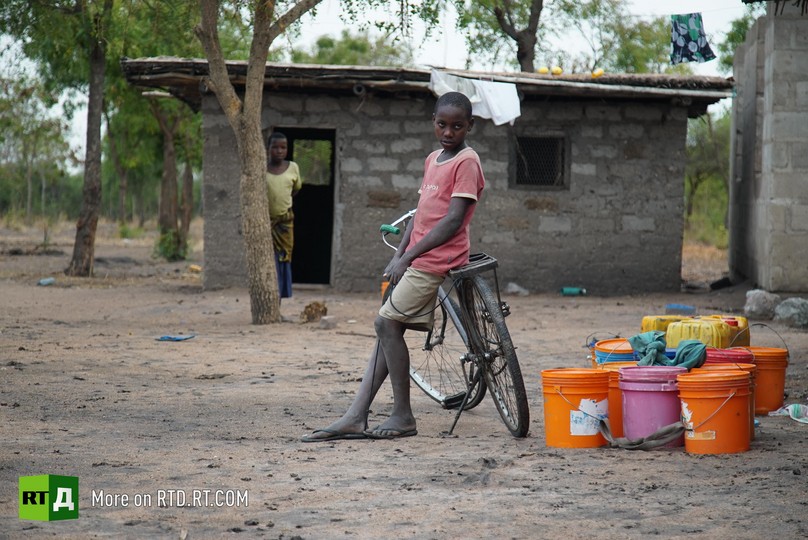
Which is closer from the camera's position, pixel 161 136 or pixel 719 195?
pixel 161 136

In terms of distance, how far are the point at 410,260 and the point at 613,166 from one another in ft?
29.1

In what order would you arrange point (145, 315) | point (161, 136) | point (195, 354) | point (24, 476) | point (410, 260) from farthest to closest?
point (161, 136)
point (145, 315)
point (195, 354)
point (410, 260)
point (24, 476)

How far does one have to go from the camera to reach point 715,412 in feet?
14.7

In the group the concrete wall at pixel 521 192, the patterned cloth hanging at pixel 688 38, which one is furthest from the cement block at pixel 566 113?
the patterned cloth hanging at pixel 688 38

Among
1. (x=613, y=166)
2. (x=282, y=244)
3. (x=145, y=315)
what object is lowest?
(x=145, y=315)

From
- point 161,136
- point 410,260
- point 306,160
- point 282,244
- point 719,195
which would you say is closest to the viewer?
point 410,260

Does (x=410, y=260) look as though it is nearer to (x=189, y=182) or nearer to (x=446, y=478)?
(x=446, y=478)

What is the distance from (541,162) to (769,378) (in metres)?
8.13

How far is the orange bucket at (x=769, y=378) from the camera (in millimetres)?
5453

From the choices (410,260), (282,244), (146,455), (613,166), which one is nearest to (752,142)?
(613,166)

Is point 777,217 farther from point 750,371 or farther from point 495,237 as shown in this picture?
point 750,371

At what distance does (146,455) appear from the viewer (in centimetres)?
450

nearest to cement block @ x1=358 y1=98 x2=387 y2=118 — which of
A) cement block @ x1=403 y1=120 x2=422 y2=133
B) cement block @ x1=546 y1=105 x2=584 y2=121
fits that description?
cement block @ x1=403 y1=120 x2=422 y2=133

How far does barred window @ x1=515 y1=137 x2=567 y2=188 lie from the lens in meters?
13.4
